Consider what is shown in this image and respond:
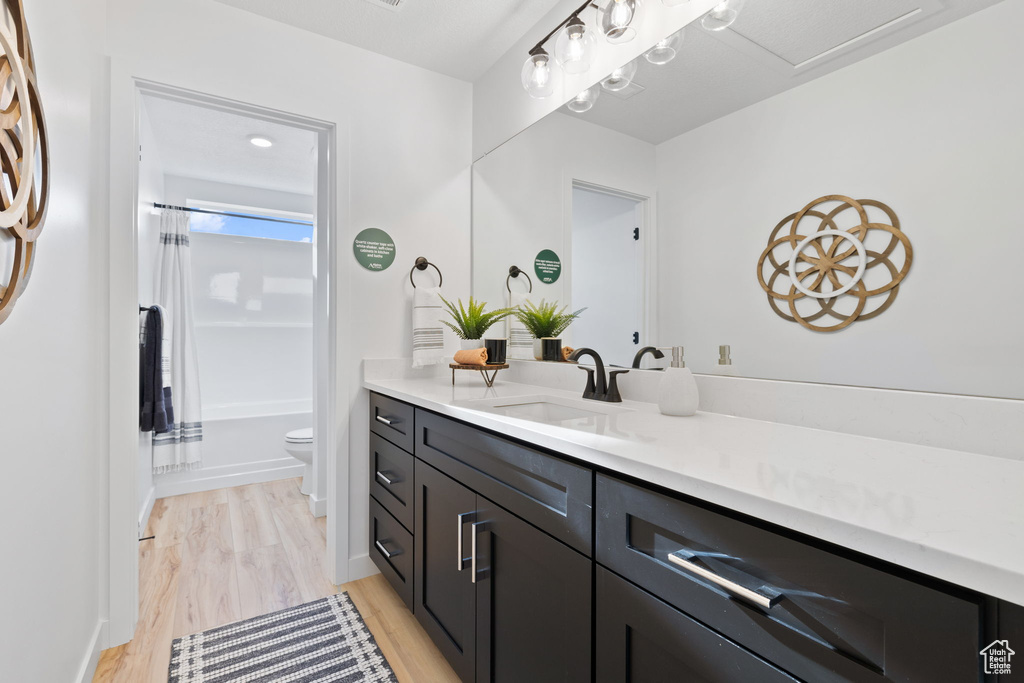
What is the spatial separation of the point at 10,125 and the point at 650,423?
1423 millimetres

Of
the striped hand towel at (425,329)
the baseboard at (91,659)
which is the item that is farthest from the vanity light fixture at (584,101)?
the baseboard at (91,659)

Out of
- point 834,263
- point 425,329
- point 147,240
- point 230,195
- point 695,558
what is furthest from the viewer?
point 230,195

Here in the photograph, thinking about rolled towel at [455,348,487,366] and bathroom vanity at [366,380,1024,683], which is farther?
rolled towel at [455,348,487,366]

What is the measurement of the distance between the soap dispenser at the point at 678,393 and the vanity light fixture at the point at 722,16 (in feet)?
3.22

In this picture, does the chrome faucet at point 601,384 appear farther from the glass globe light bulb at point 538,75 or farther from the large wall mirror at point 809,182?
the glass globe light bulb at point 538,75

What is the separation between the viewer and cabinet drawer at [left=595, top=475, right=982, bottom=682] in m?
0.51

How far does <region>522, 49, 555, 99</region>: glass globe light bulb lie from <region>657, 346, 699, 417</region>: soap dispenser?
1.32 meters

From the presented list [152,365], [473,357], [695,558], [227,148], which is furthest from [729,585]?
[227,148]

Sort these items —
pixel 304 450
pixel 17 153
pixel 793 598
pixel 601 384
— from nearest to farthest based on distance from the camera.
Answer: pixel 793 598, pixel 17 153, pixel 601 384, pixel 304 450

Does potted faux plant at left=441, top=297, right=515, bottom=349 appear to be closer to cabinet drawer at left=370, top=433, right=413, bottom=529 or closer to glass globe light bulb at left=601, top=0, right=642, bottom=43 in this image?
cabinet drawer at left=370, top=433, right=413, bottom=529

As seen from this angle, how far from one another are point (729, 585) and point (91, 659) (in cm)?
201

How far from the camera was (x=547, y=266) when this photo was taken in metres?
2.08

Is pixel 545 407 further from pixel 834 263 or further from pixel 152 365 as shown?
pixel 152 365

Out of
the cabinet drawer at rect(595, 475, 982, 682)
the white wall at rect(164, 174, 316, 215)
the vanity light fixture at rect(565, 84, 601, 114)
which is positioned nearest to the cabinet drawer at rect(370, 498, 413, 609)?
the cabinet drawer at rect(595, 475, 982, 682)
